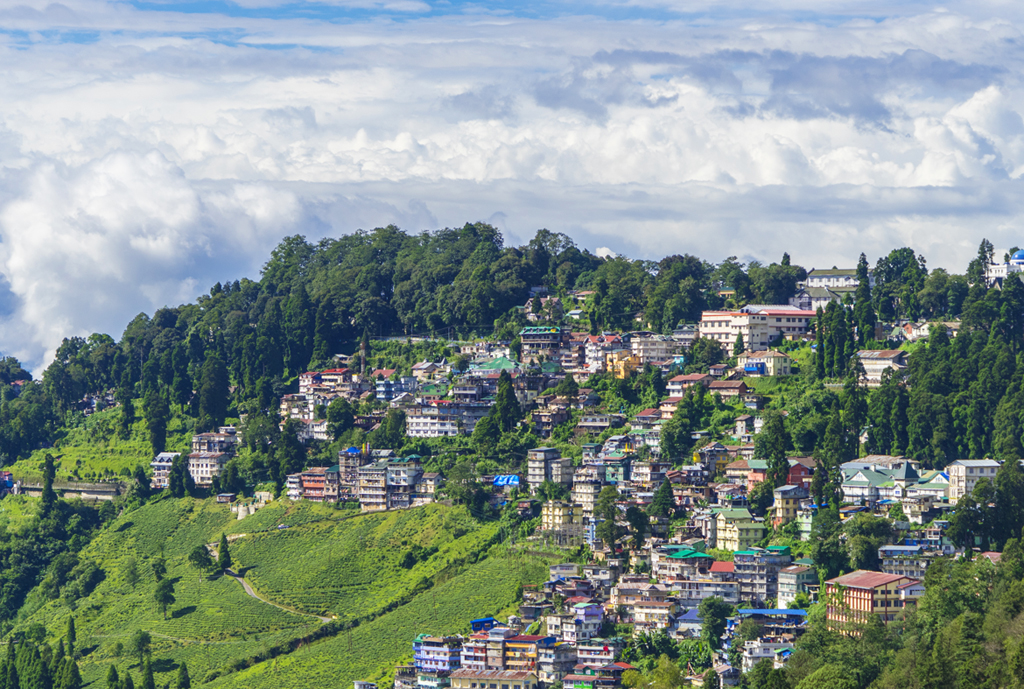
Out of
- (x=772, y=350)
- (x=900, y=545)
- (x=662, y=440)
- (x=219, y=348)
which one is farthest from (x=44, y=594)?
(x=900, y=545)

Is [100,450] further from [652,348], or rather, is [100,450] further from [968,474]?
[968,474]

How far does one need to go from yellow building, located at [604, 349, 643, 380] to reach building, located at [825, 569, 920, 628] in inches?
1279

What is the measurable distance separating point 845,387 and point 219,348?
5392 centimetres

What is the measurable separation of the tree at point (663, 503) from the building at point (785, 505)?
570cm

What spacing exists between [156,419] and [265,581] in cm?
2527

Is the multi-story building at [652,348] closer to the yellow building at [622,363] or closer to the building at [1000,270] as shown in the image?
the yellow building at [622,363]

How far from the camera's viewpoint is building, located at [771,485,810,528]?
7919 cm

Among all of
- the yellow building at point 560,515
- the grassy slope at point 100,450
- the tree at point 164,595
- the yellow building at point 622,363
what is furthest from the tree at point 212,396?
the yellow building at point 560,515

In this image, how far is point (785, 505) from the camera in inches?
3123

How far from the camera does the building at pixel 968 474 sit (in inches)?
3029

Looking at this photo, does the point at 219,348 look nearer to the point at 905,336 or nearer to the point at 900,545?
the point at 905,336

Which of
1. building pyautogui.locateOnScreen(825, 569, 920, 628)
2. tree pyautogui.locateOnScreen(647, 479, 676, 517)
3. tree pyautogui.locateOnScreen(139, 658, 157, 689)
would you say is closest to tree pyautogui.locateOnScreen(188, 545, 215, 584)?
tree pyautogui.locateOnScreen(139, 658, 157, 689)

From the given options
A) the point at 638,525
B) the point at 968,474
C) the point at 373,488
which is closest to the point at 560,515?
the point at 638,525

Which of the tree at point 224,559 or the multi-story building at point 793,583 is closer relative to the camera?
the multi-story building at point 793,583
